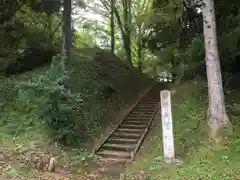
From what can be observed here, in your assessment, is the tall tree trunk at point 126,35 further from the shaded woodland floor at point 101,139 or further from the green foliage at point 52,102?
the green foliage at point 52,102

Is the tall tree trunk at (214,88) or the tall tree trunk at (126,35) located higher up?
the tall tree trunk at (126,35)

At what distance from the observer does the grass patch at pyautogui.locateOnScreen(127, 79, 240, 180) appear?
23.0 feet

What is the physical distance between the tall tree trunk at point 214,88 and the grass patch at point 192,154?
12.2 inches

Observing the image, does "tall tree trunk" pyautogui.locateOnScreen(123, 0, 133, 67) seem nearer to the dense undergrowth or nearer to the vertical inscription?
the dense undergrowth

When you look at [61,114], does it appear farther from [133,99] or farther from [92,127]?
[133,99]

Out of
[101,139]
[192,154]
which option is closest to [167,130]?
[192,154]

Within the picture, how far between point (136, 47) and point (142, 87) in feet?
35.4

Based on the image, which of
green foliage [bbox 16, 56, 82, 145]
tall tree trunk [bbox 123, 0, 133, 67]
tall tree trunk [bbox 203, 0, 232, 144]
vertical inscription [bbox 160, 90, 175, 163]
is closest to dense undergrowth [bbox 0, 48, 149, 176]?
green foliage [bbox 16, 56, 82, 145]

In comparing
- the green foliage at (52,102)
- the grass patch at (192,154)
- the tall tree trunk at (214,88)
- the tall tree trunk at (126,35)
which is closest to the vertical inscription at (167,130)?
the grass patch at (192,154)

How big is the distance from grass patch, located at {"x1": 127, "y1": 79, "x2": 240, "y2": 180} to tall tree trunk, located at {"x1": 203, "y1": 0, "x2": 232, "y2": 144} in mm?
311

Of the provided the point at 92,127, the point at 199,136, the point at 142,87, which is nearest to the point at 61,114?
the point at 92,127

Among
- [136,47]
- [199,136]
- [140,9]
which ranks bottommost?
[199,136]

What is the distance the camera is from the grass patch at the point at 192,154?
7.01 meters

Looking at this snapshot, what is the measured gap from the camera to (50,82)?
352 inches
